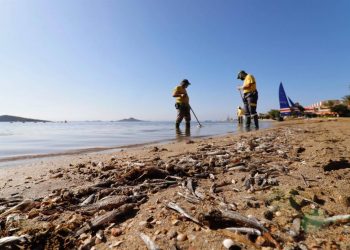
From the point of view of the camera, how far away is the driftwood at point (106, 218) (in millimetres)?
1926

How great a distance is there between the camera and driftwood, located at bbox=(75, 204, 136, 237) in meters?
1.93

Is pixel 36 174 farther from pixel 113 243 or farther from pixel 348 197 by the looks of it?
pixel 348 197

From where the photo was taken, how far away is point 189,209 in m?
2.10

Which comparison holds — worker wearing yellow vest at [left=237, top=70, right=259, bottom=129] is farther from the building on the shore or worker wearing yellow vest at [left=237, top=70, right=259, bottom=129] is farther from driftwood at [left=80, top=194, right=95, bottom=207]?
the building on the shore

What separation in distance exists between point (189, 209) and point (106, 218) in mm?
692

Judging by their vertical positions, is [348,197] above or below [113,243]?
above

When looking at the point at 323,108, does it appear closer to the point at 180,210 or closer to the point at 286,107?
the point at 286,107

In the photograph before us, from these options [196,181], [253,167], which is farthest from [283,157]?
[196,181]

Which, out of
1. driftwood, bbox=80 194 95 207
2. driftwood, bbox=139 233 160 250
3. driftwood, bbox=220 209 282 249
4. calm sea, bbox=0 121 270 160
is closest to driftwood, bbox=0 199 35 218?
driftwood, bbox=80 194 95 207

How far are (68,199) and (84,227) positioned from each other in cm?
72

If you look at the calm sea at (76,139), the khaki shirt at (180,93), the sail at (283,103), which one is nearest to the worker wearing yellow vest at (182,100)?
the khaki shirt at (180,93)

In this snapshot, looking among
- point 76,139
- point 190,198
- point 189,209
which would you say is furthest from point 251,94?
point 189,209

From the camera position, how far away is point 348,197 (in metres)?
2.10

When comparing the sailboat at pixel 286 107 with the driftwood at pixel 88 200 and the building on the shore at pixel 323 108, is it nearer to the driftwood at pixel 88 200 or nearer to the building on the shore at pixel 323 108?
the building on the shore at pixel 323 108
